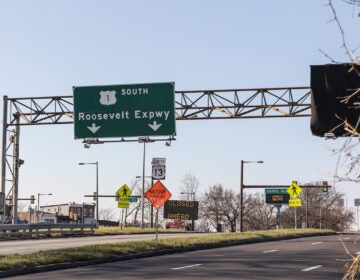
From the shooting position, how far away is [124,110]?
1241 inches

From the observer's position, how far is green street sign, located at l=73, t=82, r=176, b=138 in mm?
31141

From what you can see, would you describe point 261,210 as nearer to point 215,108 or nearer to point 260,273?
point 215,108

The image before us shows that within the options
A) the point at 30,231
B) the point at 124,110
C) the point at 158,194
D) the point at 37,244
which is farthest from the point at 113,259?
the point at 30,231

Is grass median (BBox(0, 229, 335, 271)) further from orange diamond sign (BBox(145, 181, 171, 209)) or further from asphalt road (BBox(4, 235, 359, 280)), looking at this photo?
orange diamond sign (BBox(145, 181, 171, 209))

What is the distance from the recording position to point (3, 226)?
35.8 meters

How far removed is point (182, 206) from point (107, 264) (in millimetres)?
74463

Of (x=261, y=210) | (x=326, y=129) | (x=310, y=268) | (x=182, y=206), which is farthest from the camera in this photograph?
(x=261, y=210)

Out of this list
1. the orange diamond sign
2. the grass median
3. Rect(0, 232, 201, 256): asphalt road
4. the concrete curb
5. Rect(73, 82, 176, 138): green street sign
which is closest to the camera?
the concrete curb

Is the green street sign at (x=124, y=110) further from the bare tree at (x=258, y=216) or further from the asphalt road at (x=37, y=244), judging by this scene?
the bare tree at (x=258, y=216)

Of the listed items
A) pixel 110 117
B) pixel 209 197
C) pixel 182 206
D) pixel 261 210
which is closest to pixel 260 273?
pixel 110 117

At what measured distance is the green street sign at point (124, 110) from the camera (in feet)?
102

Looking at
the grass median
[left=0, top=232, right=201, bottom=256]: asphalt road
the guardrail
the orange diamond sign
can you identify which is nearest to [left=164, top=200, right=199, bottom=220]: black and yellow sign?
the guardrail

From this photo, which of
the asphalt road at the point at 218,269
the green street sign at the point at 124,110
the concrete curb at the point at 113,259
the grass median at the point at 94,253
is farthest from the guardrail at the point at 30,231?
the asphalt road at the point at 218,269

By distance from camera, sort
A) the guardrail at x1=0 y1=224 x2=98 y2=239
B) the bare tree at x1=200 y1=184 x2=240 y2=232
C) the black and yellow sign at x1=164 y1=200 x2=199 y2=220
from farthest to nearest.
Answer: the bare tree at x1=200 y1=184 x2=240 y2=232 < the black and yellow sign at x1=164 y1=200 x2=199 y2=220 < the guardrail at x1=0 y1=224 x2=98 y2=239
